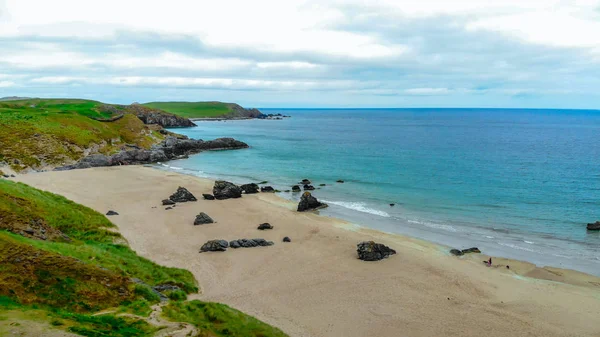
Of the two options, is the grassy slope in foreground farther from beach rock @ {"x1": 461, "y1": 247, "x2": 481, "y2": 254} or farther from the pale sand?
beach rock @ {"x1": 461, "y1": 247, "x2": 481, "y2": 254}

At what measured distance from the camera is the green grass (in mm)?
17938

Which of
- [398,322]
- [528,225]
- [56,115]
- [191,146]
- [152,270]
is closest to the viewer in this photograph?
[398,322]

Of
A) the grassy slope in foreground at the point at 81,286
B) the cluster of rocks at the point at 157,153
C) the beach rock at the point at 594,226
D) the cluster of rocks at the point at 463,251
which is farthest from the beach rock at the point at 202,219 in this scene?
the cluster of rocks at the point at 157,153

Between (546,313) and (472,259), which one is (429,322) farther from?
(472,259)

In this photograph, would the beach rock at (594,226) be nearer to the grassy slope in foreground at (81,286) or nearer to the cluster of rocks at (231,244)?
the cluster of rocks at (231,244)

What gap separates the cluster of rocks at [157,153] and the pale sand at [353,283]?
3534cm

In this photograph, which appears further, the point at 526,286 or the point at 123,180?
the point at 123,180

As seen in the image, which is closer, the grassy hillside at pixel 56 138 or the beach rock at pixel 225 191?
the beach rock at pixel 225 191

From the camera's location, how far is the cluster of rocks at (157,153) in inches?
2977

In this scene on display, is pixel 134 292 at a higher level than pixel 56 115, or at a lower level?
lower

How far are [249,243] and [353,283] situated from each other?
10.6 m

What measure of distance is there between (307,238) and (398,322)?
51.0ft

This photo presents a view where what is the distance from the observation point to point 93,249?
25.3 meters

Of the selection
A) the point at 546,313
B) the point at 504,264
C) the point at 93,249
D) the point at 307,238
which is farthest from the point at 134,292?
the point at 504,264
